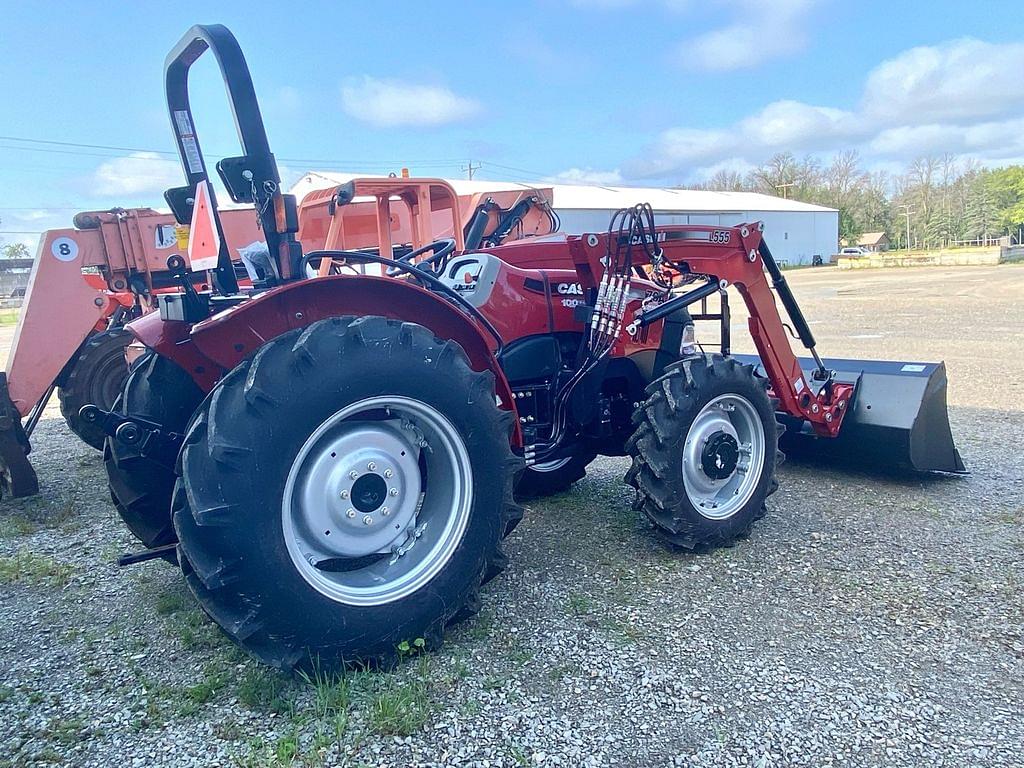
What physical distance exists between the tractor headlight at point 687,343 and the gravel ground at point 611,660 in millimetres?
1010

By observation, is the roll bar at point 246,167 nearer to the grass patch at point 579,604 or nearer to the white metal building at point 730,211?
the grass patch at point 579,604

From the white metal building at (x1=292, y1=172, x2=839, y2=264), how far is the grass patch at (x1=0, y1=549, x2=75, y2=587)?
39.8 m

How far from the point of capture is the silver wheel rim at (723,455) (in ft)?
12.9

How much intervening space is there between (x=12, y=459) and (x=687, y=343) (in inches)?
181

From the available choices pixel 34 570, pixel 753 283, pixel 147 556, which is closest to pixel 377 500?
pixel 147 556

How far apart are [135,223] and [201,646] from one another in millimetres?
4989

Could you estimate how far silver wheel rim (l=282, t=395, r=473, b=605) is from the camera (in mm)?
2588

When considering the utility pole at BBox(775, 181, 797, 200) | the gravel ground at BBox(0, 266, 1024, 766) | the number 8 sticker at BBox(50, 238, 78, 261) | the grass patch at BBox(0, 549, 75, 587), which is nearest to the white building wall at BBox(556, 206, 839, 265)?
the utility pole at BBox(775, 181, 797, 200)

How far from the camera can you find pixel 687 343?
4.70 meters

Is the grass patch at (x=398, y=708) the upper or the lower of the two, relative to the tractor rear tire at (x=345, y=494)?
lower

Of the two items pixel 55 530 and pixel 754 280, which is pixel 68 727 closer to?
pixel 55 530

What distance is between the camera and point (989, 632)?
303cm

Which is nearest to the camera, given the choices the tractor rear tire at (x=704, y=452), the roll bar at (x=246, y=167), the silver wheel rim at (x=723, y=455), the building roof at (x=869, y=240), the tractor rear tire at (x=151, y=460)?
the roll bar at (x=246, y=167)

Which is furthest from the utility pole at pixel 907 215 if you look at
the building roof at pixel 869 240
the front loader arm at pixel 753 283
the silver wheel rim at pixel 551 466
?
the silver wheel rim at pixel 551 466
